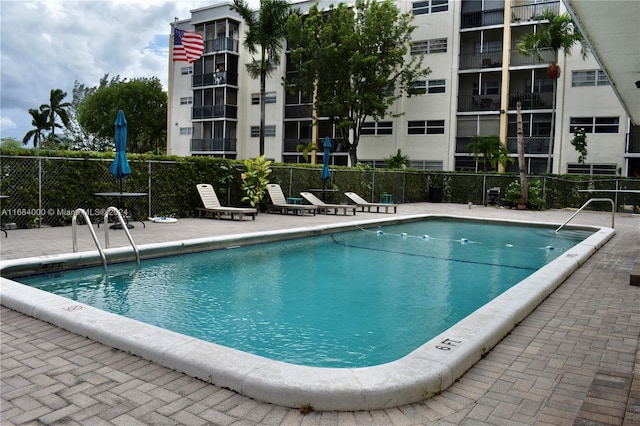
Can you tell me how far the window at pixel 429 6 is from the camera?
31.5 m

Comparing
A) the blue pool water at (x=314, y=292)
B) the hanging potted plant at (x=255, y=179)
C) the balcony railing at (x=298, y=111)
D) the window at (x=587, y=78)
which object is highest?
the window at (x=587, y=78)

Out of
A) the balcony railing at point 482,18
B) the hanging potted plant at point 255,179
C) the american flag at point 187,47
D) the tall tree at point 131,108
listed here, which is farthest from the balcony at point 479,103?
the tall tree at point 131,108

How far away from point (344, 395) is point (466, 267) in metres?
6.55

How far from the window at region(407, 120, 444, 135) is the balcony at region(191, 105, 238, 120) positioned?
13.8 meters

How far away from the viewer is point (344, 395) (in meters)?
3.02

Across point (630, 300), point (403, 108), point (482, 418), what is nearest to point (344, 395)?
point (482, 418)

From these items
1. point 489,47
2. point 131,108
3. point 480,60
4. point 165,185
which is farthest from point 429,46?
point 131,108

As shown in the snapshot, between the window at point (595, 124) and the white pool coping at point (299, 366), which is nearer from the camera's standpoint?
the white pool coping at point (299, 366)

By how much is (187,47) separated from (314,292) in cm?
2570

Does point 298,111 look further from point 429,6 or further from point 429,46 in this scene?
point 429,6

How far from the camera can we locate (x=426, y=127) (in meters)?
32.2

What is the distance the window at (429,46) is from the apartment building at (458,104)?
0.06 meters

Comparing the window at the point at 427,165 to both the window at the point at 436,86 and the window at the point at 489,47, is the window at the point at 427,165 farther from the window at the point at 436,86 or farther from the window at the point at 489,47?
the window at the point at 489,47

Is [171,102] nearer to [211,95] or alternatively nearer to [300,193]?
[211,95]
